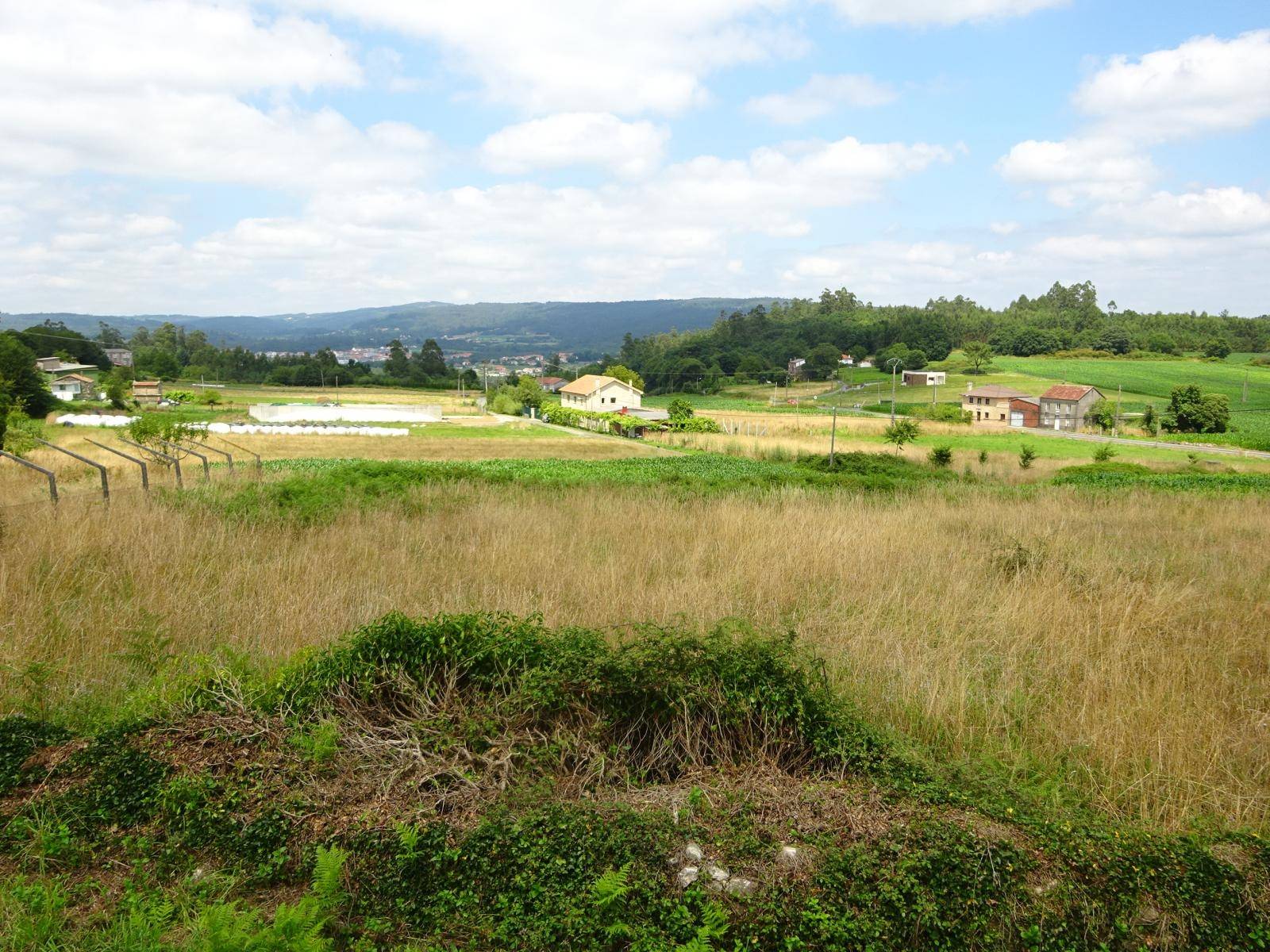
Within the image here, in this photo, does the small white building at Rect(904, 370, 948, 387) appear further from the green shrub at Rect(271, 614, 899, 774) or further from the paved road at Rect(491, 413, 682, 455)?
the green shrub at Rect(271, 614, 899, 774)

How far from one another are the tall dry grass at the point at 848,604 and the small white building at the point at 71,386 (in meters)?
76.5

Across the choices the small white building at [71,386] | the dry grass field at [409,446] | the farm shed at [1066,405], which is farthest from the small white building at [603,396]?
the small white building at [71,386]

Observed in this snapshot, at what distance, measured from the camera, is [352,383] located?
123 meters

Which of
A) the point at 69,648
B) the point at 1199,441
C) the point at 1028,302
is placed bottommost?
the point at 1199,441

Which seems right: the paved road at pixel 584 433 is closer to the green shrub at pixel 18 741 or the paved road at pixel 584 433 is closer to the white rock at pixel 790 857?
the green shrub at pixel 18 741

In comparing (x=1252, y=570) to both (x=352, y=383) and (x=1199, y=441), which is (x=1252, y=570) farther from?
(x=352, y=383)

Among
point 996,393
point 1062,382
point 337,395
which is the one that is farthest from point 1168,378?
point 337,395

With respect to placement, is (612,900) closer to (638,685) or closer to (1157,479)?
(638,685)

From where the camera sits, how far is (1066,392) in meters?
79.4

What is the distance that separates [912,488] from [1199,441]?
57.5 metres

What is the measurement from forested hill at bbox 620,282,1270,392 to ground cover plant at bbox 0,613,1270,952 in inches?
4738

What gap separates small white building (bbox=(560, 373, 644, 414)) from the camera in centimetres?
9181

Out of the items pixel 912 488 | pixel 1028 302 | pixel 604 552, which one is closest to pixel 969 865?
pixel 604 552

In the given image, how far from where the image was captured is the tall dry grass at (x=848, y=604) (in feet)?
17.0
